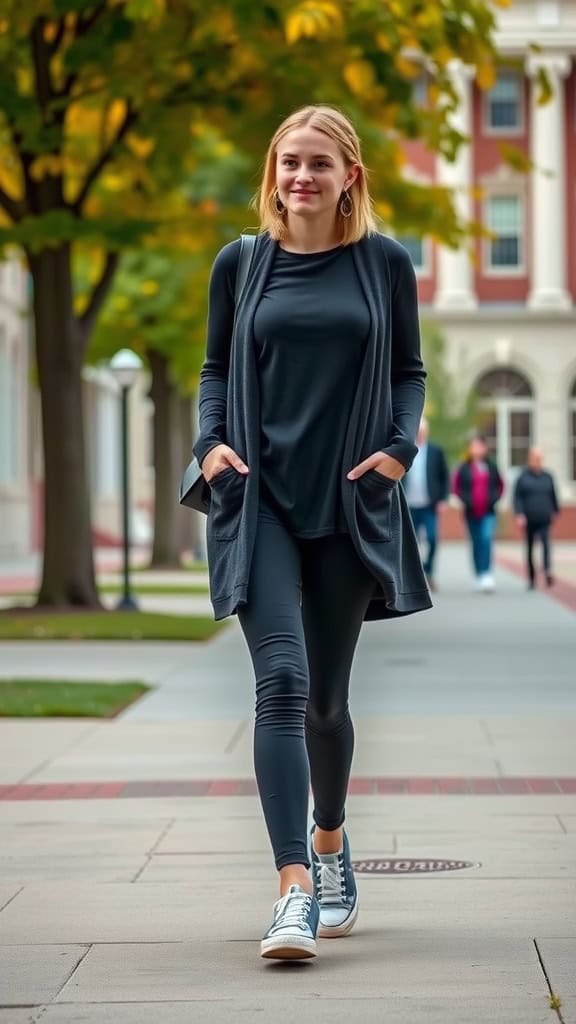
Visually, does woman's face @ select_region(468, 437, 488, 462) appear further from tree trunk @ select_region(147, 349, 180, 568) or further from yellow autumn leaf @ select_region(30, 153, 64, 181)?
tree trunk @ select_region(147, 349, 180, 568)

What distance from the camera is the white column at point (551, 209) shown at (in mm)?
61594

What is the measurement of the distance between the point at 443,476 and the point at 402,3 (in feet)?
28.6

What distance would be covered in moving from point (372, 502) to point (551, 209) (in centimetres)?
5794

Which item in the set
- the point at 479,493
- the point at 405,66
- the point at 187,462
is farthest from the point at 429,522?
the point at 187,462

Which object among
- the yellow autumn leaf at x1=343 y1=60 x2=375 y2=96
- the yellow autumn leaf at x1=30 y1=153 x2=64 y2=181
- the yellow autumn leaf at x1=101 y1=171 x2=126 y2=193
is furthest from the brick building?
the yellow autumn leaf at x1=343 y1=60 x2=375 y2=96

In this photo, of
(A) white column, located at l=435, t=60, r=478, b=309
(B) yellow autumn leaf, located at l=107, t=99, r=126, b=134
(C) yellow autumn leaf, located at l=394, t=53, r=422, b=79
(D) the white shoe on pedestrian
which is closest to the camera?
(C) yellow autumn leaf, located at l=394, t=53, r=422, b=79

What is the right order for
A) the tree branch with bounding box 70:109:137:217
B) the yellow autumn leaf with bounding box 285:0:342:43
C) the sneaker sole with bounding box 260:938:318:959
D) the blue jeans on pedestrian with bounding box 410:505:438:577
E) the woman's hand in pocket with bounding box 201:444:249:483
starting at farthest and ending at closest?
the blue jeans on pedestrian with bounding box 410:505:438:577 → the tree branch with bounding box 70:109:137:217 → the yellow autumn leaf with bounding box 285:0:342:43 → the woman's hand in pocket with bounding box 201:444:249:483 → the sneaker sole with bounding box 260:938:318:959

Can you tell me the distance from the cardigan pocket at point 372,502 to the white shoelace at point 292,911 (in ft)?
2.76

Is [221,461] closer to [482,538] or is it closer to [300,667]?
[300,667]

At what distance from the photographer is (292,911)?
4750mm

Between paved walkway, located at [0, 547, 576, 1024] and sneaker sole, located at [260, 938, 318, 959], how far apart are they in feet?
0.14

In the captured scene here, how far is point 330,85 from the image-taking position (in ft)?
56.8

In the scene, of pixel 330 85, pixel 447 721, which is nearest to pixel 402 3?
pixel 330 85

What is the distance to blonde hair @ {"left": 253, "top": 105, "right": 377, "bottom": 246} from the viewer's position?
5.11m
